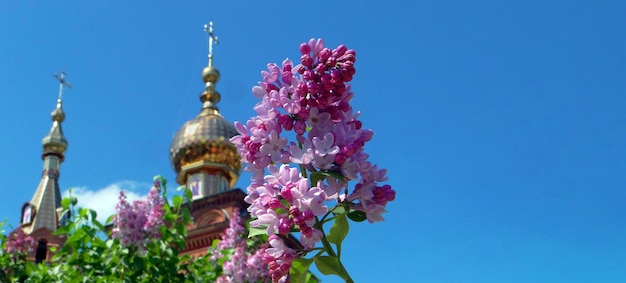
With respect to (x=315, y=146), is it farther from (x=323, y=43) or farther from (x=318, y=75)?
(x=323, y=43)

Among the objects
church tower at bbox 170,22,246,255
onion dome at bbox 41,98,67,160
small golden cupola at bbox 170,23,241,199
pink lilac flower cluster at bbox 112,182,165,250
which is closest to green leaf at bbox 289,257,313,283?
pink lilac flower cluster at bbox 112,182,165,250

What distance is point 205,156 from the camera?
2428 centimetres

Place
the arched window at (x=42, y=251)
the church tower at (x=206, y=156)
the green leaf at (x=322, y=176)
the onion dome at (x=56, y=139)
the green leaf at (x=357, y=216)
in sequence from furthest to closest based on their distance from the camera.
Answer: the onion dome at (x=56, y=139), the arched window at (x=42, y=251), the church tower at (x=206, y=156), the green leaf at (x=357, y=216), the green leaf at (x=322, y=176)

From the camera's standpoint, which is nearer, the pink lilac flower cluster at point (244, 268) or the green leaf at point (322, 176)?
the green leaf at point (322, 176)

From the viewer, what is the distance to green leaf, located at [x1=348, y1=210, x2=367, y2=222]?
1669 mm

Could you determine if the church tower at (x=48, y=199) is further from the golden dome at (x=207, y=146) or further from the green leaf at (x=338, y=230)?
the green leaf at (x=338, y=230)

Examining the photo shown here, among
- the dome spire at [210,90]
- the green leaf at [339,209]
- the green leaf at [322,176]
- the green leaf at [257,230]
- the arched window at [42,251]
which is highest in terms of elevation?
the dome spire at [210,90]

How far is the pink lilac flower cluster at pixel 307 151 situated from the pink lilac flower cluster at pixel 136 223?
4.15m

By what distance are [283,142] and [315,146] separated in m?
0.09

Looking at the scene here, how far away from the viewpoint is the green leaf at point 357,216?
5.48 feet

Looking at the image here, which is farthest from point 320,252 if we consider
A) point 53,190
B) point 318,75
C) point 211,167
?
point 53,190

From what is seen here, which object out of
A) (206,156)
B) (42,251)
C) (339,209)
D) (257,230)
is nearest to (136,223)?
(257,230)

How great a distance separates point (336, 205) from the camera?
1643 mm

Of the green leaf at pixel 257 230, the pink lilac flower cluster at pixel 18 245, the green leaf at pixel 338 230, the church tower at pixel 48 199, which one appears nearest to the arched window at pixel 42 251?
the church tower at pixel 48 199
